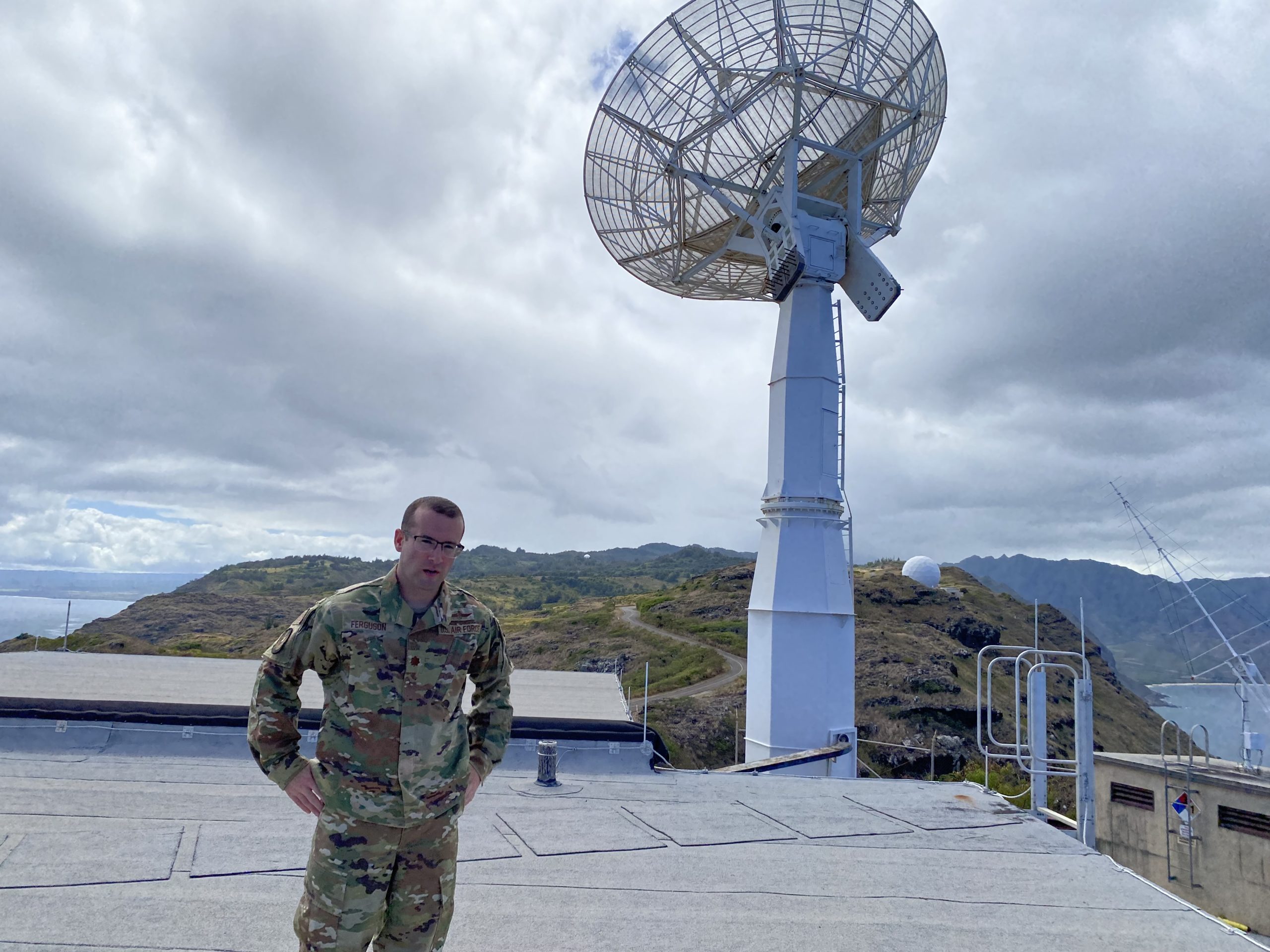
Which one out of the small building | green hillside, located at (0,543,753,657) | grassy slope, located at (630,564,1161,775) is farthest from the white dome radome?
the small building

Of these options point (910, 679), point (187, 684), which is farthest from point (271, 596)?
point (187, 684)

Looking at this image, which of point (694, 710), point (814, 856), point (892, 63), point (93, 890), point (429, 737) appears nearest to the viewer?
point (429, 737)

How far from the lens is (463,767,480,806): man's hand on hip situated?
3.35m

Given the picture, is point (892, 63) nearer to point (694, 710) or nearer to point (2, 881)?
point (2, 881)

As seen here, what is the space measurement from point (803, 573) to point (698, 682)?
30.0 meters

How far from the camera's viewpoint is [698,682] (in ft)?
139

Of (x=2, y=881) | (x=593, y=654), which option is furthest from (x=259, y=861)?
(x=593, y=654)

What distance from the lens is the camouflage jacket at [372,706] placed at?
310 centimetres

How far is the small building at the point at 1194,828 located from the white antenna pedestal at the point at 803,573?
13.6ft

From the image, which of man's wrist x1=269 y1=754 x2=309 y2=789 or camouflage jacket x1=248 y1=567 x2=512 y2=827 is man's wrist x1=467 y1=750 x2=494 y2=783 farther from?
man's wrist x1=269 y1=754 x2=309 y2=789

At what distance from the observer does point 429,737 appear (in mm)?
3189

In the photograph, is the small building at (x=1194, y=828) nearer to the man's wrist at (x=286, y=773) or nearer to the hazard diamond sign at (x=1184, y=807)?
the hazard diamond sign at (x=1184, y=807)

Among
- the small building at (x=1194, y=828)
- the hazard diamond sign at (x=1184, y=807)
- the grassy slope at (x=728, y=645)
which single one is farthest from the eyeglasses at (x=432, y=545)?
the grassy slope at (x=728, y=645)

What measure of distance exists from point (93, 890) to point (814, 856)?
491 cm
